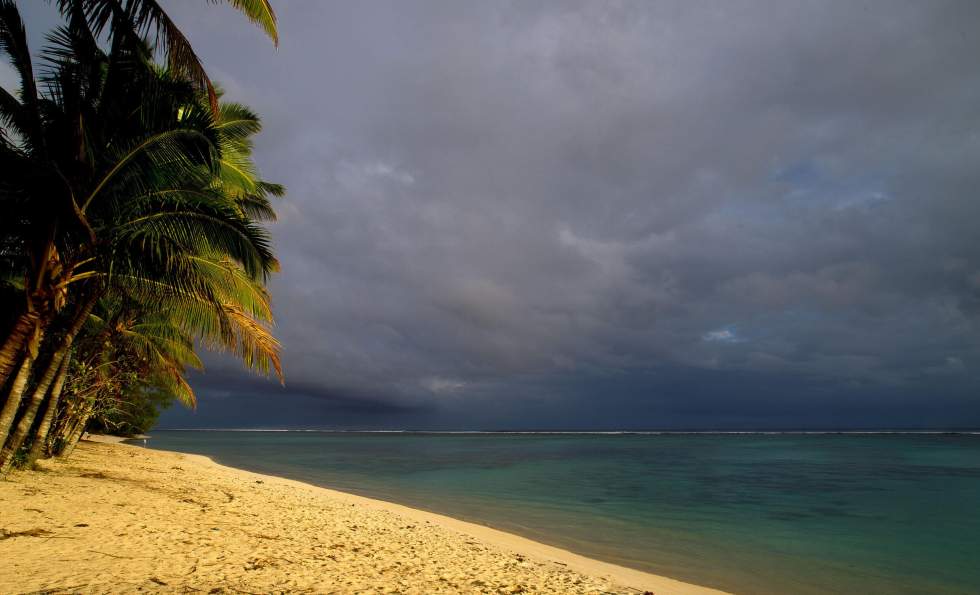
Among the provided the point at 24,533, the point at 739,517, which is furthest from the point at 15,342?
the point at 739,517

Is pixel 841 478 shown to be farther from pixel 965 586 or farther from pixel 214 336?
pixel 214 336

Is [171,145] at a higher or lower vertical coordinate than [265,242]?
higher

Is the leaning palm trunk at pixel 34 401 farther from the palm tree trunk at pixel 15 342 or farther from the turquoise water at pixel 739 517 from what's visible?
the turquoise water at pixel 739 517

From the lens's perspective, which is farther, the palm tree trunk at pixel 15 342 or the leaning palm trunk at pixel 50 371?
the leaning palm trunk at pixel 50 371

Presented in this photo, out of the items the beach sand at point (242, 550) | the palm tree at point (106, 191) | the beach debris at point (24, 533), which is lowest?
the beach sand at point (242, 550)

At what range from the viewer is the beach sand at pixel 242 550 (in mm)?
5215

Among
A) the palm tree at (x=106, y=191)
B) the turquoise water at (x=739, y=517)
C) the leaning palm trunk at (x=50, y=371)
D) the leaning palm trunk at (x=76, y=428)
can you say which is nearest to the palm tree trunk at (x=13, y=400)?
the palm tree at (x=106, y=191)

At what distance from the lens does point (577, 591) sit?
6.39 m

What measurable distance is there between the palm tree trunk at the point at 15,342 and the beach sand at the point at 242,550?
6.76 feet

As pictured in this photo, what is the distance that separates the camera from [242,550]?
657 centimetres

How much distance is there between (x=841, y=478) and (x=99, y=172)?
36020 millimetres

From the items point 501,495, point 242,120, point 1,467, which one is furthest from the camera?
point 501,495

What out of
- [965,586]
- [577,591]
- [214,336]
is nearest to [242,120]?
[214,336]

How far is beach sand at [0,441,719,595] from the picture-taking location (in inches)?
205
